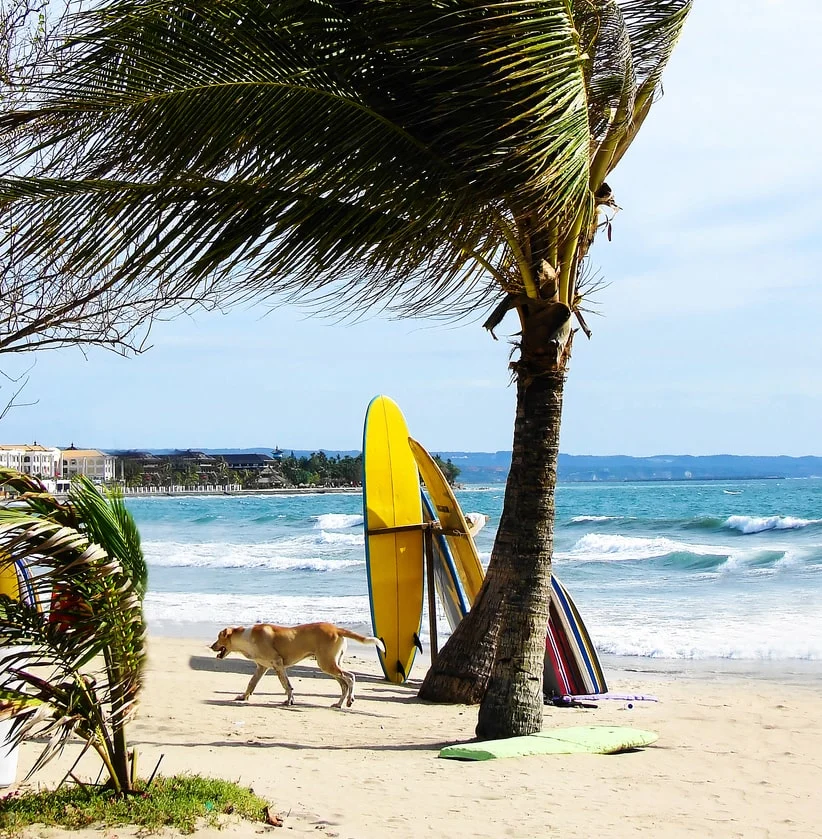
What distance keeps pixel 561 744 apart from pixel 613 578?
48.9 ft

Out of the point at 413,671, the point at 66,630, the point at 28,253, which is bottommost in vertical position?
the point at 413,671

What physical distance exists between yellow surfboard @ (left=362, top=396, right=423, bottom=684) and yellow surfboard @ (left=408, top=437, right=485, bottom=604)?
0.20 m

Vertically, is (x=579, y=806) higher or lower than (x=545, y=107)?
lower

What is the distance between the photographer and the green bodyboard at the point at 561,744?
17.5 ft

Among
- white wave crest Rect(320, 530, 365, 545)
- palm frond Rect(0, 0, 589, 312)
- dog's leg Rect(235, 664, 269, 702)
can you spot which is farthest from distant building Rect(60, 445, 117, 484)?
white wave crest Rect(320, 530, 365, 545)

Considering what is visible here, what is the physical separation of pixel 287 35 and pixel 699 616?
38.3 ft

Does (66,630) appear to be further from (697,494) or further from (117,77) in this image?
(697,494)

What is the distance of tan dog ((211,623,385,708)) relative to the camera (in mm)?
7176

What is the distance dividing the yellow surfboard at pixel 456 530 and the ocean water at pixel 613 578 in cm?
333

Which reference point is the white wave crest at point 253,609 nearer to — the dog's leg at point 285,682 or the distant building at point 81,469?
the distant building at point 81,469

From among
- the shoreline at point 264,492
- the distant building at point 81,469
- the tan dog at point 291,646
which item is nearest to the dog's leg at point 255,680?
the tan dog at point 291,646

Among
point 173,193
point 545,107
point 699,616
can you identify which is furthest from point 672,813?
point 699,616

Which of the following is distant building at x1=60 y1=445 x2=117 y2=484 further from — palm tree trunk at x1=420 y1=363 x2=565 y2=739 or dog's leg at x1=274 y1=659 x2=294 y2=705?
palm tree trunk at x1=420 y1=363 x2=565 y2=739

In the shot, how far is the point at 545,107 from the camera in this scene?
416cm
